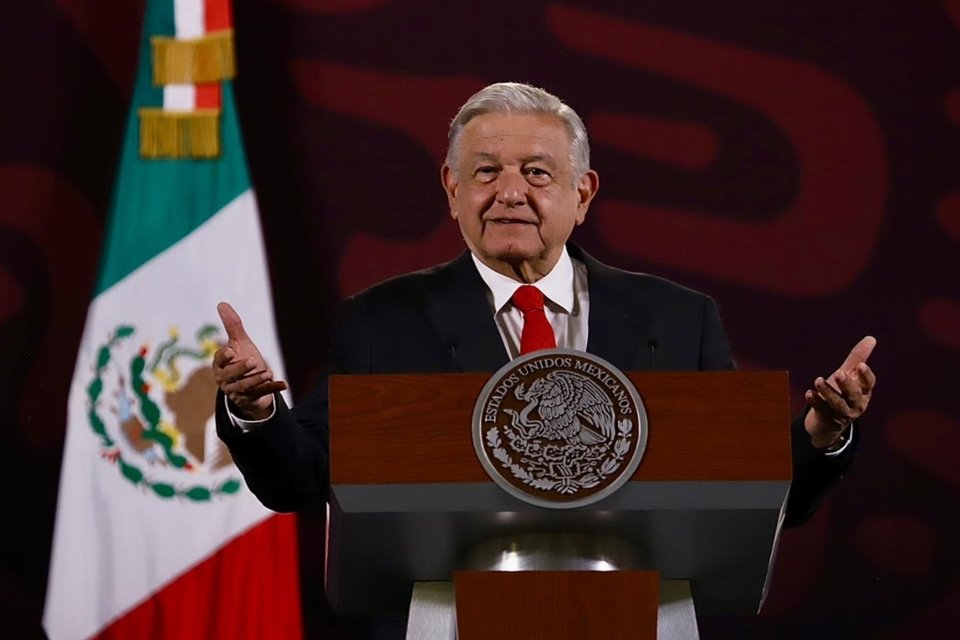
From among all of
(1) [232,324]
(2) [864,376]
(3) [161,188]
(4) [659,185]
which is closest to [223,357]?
(1) [232,324]

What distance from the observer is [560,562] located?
1.90 metres

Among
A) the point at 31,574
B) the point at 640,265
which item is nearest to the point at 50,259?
the point at 31,574

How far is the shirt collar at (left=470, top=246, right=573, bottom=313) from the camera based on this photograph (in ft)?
8.67

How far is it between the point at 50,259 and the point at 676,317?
1947 mm

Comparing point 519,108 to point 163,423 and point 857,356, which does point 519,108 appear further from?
point 163,423

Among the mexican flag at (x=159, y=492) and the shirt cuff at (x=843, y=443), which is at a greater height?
the mexican flag at (x=159, y=492)

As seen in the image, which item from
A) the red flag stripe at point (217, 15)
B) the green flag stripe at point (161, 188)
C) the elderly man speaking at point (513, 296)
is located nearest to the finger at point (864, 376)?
the elderly man speaking at point (513, 296)

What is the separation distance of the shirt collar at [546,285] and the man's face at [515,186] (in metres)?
0.02

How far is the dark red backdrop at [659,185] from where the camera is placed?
12.8ft

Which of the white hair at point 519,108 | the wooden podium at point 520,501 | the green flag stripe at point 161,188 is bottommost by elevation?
the wooden podium at point 520,501

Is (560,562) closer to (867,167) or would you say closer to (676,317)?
(676,317)

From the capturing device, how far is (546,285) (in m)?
2.66

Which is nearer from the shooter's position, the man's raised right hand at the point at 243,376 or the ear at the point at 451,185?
the man's raised right hand at the point at 243,376

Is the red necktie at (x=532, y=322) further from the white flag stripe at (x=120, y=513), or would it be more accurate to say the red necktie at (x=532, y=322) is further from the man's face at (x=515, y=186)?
the white flag stripe at (x=120, y=513)
